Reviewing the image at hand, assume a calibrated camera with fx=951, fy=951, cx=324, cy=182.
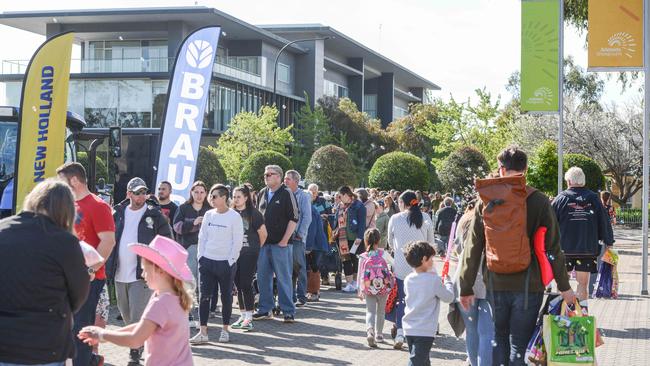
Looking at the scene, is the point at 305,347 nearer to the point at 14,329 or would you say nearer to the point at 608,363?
the point at 608,363

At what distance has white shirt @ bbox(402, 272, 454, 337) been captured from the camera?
26.1 feet

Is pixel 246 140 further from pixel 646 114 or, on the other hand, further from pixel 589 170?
pixel 646 114

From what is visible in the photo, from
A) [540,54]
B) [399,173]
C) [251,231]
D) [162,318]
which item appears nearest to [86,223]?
[162,318]

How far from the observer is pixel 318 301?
15312mm

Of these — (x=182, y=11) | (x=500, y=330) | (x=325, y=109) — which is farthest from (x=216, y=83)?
(x=500, y=330)

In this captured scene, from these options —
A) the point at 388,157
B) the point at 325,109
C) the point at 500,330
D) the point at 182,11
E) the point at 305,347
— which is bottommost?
the point at 305,347

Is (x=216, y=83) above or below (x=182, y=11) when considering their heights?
below

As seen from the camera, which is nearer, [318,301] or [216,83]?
[318,301]

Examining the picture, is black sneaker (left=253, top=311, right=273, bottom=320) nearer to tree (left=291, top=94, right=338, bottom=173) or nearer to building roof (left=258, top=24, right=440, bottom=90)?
tree (left=291, top=94, right=338, bottom=173)

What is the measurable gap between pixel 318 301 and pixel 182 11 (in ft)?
142

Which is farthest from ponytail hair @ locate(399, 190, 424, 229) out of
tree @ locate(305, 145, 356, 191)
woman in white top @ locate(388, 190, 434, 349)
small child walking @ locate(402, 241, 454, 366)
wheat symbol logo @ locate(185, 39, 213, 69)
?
tree @ locate(305, 145, 356, 191)

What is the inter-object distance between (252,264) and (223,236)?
4.30 feet

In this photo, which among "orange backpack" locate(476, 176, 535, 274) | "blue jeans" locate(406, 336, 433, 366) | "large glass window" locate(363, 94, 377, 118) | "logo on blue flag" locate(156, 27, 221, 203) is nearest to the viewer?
"orange backpack" locate(476, 176, 535, 274)

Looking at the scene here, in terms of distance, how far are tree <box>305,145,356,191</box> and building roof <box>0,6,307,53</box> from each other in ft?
50.8
